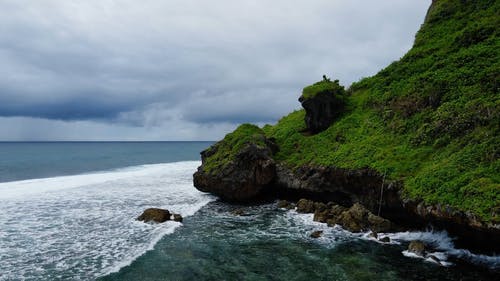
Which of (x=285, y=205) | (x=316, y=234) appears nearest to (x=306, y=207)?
(x=285, y=205)

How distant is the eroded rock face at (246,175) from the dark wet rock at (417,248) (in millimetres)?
14012

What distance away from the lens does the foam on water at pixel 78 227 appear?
16344mm

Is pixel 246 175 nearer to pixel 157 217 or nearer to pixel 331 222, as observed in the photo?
pixel 157 217

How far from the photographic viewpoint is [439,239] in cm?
1822

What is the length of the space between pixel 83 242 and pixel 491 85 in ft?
84.2

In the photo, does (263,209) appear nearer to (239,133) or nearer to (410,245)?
(239,133)

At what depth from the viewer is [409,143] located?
23.0 metres

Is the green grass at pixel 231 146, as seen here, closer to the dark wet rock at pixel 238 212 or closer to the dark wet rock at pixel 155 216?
the dark wet rock at pixel 238 212

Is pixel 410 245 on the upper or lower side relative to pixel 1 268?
upper

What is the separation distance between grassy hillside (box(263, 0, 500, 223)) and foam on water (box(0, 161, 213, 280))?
43.0 feet

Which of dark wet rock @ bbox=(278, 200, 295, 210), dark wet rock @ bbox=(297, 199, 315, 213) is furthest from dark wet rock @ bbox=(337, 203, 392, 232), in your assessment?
dark wet rock @ bbox=(278, 200, 295, 210)

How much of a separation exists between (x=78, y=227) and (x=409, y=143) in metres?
22.5

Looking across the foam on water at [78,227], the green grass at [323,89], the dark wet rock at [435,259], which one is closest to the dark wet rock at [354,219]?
the dark wet rock at [435,259]

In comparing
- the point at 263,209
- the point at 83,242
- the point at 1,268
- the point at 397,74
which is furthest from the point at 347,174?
the point at 1,268
